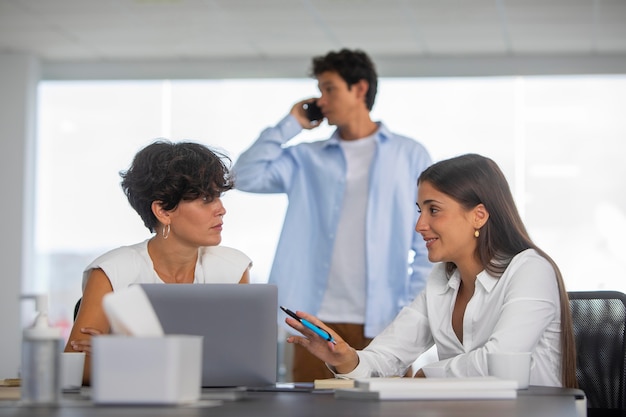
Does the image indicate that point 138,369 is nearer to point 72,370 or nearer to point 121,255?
point 72,370

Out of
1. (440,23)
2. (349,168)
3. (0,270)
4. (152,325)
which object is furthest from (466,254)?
(0,270)

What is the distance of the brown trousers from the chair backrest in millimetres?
1366

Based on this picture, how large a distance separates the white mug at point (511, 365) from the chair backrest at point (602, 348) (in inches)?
21.8

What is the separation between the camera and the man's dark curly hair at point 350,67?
397 cm

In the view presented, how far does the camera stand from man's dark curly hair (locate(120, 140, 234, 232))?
8.58 feet

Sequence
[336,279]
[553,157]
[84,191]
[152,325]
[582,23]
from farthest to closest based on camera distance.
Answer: [84,191]
[553,157]
[582,23]
[336,279]
[152,325]

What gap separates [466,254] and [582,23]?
14.0 feet

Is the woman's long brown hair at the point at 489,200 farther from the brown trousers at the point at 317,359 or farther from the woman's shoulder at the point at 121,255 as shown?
the brown trousers at the point at 317,359

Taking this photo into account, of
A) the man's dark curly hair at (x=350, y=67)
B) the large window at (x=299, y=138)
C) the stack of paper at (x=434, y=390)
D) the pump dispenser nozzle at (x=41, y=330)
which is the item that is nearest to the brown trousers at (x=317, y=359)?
the man's dark curly hair at (x=350, y=67)

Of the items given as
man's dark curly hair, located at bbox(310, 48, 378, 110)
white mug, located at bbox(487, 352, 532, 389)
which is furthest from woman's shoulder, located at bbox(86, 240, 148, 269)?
man's dark curly hair, located at bbox(310, 48, 378, 110)

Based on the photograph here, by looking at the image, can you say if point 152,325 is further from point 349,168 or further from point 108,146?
point 108,146

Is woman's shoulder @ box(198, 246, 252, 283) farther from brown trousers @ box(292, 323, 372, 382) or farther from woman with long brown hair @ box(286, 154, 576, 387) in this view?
brown trousers @ box(292, 323, 372, 382)

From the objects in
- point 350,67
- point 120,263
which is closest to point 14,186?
point 350,67

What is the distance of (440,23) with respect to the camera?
6.30m
